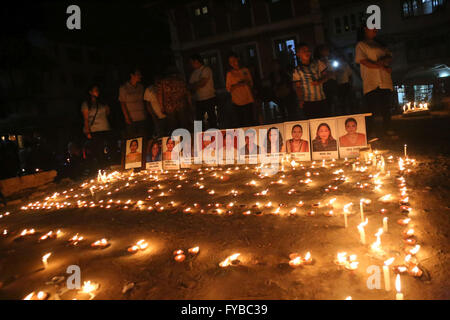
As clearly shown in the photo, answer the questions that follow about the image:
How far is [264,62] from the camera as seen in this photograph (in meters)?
19.2

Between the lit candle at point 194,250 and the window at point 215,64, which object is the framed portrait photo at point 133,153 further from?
the window at point 215,64

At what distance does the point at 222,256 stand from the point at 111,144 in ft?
23.8

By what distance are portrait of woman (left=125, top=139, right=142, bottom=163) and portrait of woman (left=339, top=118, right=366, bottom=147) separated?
16.3ft

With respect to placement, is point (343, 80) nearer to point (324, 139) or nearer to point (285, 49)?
point (324, 139)

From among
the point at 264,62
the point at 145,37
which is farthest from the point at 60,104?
the point at 264,62

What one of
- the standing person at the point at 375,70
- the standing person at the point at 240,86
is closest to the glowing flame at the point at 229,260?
the standing person at the point at 375,70

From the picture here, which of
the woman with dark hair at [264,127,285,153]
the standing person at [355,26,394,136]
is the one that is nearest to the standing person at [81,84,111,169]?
the woman with dark hair at [264,127,285,153]

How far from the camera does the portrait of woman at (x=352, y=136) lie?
5.61 meters

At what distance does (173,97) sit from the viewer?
7.30 meters

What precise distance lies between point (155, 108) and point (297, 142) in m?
3.82

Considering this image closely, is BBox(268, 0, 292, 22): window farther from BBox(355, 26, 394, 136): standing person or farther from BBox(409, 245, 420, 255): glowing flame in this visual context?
BBox(409, 245, 420, 255): glowing flame

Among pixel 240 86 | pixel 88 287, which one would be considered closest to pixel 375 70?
pixel 240 86

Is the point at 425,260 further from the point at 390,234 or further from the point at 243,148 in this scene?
the point at 243,148

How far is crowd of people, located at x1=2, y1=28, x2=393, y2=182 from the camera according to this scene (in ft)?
19.6
